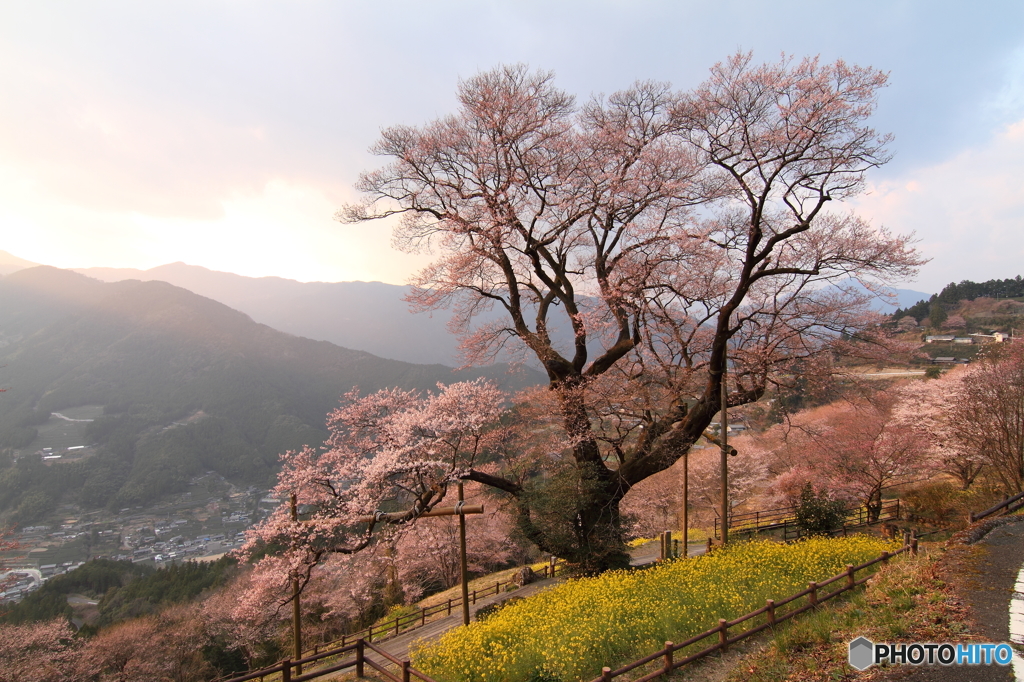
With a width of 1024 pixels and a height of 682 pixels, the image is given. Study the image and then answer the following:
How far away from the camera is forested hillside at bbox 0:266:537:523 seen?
89.5 metres

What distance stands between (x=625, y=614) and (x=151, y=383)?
149m

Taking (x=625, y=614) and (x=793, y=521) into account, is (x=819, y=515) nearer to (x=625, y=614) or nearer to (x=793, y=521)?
(x=793, y=521)

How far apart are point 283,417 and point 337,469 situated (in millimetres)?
107620

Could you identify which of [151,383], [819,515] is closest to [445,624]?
[819,515]

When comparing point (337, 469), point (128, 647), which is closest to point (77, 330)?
point (128, 647)

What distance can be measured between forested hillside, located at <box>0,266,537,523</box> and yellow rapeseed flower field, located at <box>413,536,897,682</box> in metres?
59.5

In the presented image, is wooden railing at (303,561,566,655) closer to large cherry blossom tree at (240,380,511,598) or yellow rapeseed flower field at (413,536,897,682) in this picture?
large cherry blossom tree at (240,380,511,598)

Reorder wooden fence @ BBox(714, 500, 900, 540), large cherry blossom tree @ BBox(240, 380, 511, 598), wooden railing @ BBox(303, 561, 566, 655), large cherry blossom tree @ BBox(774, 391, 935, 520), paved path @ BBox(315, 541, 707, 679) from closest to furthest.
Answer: large cherry blossom tree @ BBox(240, 380, 511, 598)
paved path @ BBox(315, 541, 707, 679)
wooden fence @ BBox(714, 500, 900, 540)
wooden railing @ BBox(303, 561, 566, 655)
large cherry blossom tree @ BBox(774, 391, 935, 520)

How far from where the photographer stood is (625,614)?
8352 mm

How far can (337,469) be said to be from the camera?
478 inches

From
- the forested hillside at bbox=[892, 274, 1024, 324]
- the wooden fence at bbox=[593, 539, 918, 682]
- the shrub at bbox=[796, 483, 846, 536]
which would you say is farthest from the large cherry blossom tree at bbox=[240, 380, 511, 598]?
the forested hillside at bbox=[892, 274, 1024, 324]

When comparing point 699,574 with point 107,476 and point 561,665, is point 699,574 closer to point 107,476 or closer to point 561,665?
point 561,665

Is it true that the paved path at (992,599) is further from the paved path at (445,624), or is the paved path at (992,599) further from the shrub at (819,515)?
the paved path at (445,624)

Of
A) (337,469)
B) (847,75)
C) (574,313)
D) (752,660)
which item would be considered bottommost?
(752,660)
